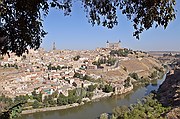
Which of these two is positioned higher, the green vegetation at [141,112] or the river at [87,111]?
the green vegetation at [141,112]

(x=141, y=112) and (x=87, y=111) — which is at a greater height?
(x=141, y=112)

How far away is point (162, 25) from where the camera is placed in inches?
51.0

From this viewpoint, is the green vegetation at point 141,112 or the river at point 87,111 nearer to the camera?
the green vegetation at point 141,112

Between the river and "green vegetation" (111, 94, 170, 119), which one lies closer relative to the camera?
"green vegetation" (111, 94, 170, 119)

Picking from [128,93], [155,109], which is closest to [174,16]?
[155,109]

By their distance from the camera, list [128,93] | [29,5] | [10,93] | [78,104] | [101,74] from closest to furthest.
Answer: [29,5], [78,104], [10,93], [128,93], [101,74]

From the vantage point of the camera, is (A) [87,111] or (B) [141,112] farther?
(A) [87,111]

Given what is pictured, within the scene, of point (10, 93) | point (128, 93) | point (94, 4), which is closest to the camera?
point (94, 4)

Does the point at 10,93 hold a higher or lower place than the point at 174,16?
lower

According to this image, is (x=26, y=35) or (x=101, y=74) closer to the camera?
(x=26, y=35)

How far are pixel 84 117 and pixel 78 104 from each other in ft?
6.39

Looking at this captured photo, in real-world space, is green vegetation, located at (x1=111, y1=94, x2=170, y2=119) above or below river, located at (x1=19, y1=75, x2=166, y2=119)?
above

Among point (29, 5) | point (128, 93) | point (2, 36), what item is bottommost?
point (128, 93)

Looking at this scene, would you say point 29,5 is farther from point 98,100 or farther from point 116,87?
point 116,87
